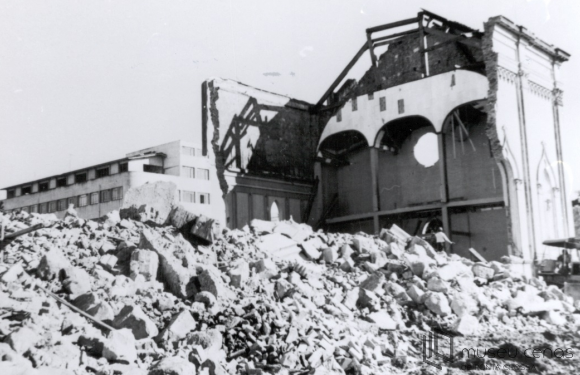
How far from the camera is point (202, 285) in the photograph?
6711mm

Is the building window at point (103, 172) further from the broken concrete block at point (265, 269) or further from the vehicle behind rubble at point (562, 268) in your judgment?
the broken concrete block at point (265, 269)

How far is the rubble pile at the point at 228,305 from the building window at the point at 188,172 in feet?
91.3

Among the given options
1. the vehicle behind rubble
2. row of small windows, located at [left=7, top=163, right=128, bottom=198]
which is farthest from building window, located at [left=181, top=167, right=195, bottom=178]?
the vehicle behind rubble

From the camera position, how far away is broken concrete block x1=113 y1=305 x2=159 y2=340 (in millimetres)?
5469

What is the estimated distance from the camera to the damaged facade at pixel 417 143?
17.9m

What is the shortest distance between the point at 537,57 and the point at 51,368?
66.3ft

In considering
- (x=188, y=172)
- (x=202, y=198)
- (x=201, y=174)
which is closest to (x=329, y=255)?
(x=202, y=198)

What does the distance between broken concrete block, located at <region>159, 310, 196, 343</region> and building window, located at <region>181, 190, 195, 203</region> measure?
97.6 ft

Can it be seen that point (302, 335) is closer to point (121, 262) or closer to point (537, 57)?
point (121, 262)

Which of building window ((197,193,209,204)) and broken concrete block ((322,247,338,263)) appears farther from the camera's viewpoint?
building window ((197,193,209,204))

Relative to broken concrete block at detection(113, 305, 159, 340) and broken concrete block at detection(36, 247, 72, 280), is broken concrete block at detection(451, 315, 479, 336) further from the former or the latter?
broken concrete block at detection(36, 247, 72, 280)

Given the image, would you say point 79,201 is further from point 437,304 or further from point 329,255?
point 437,304

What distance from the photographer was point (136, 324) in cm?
548

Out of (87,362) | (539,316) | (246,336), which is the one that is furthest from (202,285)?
(539,316)
